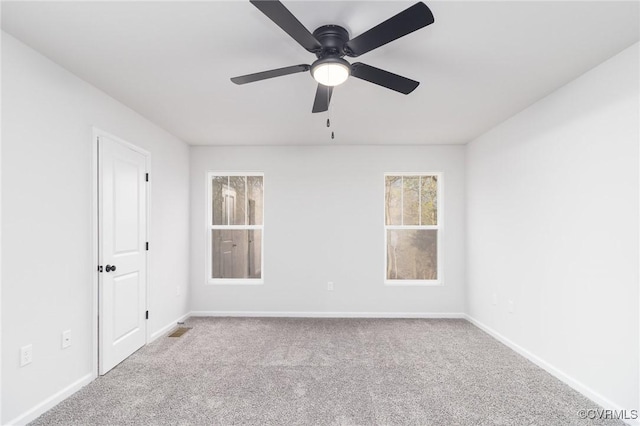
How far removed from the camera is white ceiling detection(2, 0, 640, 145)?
5.80ft

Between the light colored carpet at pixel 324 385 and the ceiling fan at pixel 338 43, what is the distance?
7.10 ft

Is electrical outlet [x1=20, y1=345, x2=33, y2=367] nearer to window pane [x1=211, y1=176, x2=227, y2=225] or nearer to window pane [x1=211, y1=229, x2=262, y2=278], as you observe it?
window pane [x1=211, y1=229, x2=262, y2=278]

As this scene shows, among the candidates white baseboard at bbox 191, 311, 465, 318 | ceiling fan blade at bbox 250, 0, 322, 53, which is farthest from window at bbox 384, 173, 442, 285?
ceiling fan blade at bbox 250, 0, 322, 53

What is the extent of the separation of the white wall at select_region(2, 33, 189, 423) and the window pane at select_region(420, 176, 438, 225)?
12.4ft

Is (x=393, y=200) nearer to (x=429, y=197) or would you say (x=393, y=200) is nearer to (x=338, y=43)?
(x=429, y=197)

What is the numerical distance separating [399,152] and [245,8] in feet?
10.9

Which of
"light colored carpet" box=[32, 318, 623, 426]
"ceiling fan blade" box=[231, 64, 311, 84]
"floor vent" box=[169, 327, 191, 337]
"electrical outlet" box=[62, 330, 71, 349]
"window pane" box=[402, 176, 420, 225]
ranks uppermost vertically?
"ceiling fan blade" box=[231, 64, 311, 84]

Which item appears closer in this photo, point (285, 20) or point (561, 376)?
point (285, 20)

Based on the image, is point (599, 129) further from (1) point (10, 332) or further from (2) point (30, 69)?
(1) point (10, 332)

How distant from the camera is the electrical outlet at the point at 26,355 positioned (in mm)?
2093

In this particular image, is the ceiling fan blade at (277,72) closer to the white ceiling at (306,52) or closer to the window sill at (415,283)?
the white ceiling at (306,52)

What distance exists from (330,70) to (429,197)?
3350 mm

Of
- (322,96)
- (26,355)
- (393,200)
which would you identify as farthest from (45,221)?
(393,200)

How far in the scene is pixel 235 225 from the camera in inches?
189
